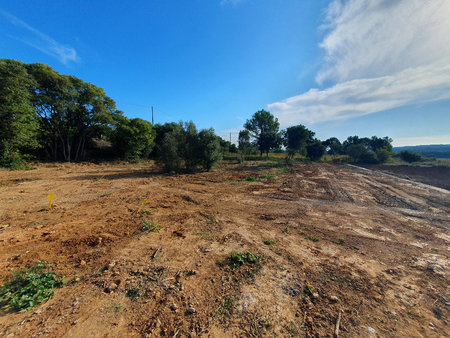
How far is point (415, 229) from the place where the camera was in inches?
187

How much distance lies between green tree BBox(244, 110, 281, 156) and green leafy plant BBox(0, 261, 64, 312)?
1344 inches

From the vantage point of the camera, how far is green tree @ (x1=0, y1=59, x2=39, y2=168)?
1116cm

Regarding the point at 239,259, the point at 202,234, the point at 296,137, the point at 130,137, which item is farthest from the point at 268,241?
the point at 296,137

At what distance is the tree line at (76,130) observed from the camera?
11664 millimetres

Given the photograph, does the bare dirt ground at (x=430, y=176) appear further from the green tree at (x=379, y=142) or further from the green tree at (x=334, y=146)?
the green tree at (x=379, y=142)

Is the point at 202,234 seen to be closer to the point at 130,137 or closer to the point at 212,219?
the point at 212,219

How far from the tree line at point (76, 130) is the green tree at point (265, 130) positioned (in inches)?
262

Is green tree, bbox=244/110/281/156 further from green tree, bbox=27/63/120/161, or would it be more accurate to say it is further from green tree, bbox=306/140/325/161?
green tree, bbox=27/63/120/161

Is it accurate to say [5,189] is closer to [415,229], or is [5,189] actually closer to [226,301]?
[226,301]

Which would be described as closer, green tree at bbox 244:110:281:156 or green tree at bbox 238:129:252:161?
green tree at bbox 238:129:252:161

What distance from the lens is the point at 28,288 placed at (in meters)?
2.23

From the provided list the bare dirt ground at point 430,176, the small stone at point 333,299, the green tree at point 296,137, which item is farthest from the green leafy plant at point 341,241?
the green tree at point 296,137

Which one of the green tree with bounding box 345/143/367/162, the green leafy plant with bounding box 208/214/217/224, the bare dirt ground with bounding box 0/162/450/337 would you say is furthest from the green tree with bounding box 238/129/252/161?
the green tree with bounding box 345/143/367/162

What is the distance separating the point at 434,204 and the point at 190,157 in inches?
593
